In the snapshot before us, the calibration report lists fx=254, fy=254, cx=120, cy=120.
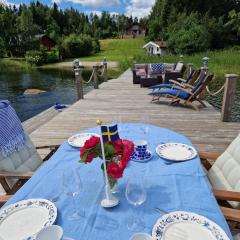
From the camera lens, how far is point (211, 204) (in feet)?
5.05

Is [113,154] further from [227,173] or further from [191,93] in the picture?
[191,93]

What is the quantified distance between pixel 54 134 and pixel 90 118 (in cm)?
128

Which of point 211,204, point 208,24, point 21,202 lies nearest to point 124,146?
point 211,204

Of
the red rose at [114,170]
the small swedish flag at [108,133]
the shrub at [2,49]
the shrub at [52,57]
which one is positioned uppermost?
the small swedish flag at [108,133]

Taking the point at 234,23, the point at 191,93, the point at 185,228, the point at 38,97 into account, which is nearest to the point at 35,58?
the point at 38,97

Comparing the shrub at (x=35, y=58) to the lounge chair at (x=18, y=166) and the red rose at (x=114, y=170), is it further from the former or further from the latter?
the red rose at (x=114, y=170)

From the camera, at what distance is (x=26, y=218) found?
1490 millimetres

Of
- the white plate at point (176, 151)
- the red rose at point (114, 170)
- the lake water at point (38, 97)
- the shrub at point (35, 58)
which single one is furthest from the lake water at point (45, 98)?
the shrub at point (35, 58)

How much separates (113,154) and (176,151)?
0.97 metres

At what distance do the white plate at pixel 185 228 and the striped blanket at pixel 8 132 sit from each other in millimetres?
1803

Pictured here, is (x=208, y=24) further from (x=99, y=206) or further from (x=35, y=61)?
(x=99, y=206)

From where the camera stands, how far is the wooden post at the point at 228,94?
5.24m

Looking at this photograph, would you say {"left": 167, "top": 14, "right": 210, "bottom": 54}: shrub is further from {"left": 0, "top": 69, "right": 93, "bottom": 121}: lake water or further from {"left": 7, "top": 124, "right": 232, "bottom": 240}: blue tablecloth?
{"left": 7, "top": 124, "right": 232, "bottom": 240}: blue tablecloth

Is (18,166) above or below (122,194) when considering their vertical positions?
below
